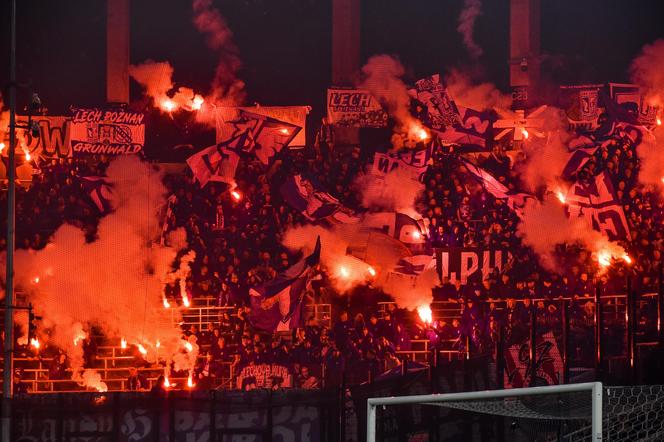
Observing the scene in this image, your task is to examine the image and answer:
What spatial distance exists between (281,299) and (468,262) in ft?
10.8

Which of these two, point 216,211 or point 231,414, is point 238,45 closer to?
point 216,211

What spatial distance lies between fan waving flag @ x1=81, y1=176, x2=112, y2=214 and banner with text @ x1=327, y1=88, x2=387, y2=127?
4.43m

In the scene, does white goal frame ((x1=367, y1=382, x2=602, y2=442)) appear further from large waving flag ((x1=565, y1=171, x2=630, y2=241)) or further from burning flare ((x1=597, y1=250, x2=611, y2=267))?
large waving flag ((x1=565, y1=171, x2=630, y2=241))

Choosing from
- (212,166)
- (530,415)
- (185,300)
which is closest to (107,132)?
(212,166)

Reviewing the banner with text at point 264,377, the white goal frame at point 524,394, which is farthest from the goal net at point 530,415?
the banner with text at point 264,377

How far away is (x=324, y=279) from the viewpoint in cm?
1848

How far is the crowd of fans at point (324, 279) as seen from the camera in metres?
17.0

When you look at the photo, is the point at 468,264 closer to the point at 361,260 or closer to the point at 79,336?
the point at 361,260

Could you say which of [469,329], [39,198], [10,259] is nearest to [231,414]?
[10,259]

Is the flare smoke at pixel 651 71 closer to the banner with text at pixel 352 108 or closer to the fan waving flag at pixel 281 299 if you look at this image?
the banner with text at pixel 352 108

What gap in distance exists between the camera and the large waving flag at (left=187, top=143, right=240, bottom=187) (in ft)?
63.7

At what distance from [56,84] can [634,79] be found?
448 inches

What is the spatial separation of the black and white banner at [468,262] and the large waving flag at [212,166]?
421cm

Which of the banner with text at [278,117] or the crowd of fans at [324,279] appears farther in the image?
the banner with text at [278,117]
